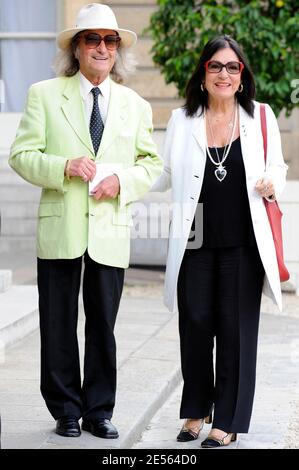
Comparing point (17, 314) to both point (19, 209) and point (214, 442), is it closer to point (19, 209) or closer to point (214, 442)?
point (214, 442)

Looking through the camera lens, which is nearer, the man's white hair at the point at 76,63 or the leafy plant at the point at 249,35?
the man's white hair at the point at 76,63

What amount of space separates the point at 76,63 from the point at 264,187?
1090 millimetres

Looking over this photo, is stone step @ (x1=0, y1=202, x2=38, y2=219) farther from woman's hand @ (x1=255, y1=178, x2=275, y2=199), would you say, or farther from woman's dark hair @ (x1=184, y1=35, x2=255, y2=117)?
woman's hand @ (x1=255, y1=178, x2=275, y2=199)

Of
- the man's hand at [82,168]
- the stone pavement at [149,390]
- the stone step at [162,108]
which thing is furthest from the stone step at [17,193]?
the man's hand at [82,168]

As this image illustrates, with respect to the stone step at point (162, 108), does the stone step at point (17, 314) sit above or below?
above

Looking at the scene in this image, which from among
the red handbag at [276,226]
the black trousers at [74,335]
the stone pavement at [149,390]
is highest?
the red handbag at [276,226]

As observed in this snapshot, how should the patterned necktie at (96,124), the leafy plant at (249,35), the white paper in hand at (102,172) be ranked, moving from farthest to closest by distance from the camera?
1. the leafy plant at (249,35)
2. the patterned necktie at (96,124)
3. the white paper in hand at (102,172)

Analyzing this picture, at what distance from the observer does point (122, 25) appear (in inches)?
584

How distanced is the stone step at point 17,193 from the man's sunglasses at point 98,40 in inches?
331

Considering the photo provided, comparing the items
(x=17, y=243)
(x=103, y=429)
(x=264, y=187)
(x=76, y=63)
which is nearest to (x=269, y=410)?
(x=103, y=429)

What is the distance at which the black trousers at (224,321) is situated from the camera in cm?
543

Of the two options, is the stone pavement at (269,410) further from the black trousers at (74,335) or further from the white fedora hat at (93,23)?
the white fedora hat at (93,23)

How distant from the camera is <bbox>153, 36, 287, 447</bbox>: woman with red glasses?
212 inches

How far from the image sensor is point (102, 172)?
5.30 m
